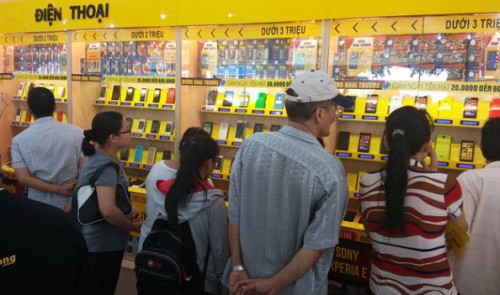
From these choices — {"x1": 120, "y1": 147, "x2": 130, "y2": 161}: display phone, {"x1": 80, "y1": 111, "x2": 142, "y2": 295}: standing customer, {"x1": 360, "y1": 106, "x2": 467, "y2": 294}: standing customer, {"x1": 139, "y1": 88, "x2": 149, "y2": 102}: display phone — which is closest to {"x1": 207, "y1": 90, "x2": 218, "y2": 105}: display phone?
{"x1": 139, "y1": 88, "x2": 149, "y2": 102}: display phone

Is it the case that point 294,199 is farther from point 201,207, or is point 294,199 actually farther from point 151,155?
point 151,155

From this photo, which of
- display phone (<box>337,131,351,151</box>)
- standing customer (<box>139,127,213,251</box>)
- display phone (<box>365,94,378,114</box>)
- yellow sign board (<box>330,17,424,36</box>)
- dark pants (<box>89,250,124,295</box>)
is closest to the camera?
standing customer (<box>139,127,213,251</box>)

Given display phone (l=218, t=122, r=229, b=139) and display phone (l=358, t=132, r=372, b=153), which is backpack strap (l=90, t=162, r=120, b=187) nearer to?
display phone (l=218, t=122, r=229, b=139)

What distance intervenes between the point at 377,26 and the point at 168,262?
7.85 feet

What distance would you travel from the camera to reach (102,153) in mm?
2600

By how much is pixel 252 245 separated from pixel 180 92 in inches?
105

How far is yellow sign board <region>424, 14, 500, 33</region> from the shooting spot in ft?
10.2

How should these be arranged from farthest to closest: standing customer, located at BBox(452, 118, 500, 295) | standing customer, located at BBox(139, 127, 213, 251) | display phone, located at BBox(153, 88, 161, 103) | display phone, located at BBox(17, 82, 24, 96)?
display phone, located at BBox(17, 82, 24, 96), display phone, located at BBox(153, 88, 161, 103), standing customer, located at BBox(139, 127, 213, 251), standing customer, located at BBox(452, 118, 500, 295)

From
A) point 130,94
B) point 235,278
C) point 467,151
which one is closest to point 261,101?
point 130,94

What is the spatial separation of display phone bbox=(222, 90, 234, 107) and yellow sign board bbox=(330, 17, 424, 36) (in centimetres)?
137

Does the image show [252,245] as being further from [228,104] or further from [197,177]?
[228,104]

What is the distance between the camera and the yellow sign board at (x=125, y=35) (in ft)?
14.1

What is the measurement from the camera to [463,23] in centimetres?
318

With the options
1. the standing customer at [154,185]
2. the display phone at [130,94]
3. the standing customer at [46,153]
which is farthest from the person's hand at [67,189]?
the display phone at [130,94]
